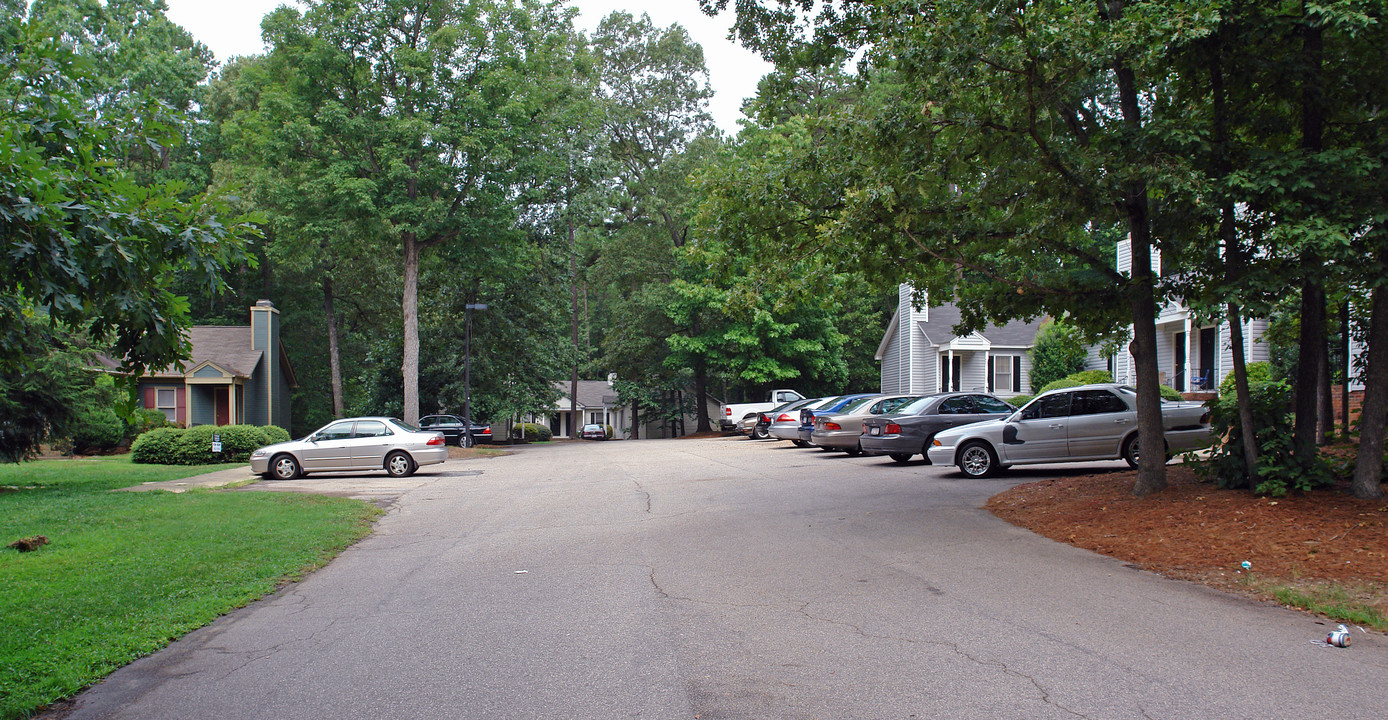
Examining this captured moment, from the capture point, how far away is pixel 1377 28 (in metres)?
8.11

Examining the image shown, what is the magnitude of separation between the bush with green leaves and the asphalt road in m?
2.76

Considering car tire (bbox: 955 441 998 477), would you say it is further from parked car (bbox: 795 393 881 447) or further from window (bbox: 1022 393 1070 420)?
parked car (bbox: 795 393 881 447)

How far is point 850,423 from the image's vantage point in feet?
71.8

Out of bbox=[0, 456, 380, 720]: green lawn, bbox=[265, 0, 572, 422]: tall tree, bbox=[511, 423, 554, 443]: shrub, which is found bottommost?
bbox=[511, 423, 554, 443]: shrub

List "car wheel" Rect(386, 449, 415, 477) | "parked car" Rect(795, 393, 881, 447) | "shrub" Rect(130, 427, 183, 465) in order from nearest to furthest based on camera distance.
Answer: "car wheel" Rect(386, 449, 415, 477)
"parked car" Rect(795, 393, 881, 447)
"shrub" Rect(130, 427, 183, 465)

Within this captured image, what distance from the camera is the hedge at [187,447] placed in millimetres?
24438

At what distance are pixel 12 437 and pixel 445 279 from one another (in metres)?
22.5

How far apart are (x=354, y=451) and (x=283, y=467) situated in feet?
5.22

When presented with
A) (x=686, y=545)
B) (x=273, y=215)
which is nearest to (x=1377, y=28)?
(x=686, y=545)

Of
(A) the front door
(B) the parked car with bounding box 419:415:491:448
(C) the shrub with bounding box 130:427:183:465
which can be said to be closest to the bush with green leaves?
(A) the front door

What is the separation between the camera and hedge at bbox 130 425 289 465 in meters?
24.4

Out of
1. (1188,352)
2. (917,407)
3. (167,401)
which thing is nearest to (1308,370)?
(917,407)

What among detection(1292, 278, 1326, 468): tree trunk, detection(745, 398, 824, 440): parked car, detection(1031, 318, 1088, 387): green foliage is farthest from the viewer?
detection(1031, 318, 1088, 387): green foliage

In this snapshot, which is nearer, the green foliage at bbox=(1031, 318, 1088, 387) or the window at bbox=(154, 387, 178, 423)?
the window at bbox=(154, 387, 178, 423)
